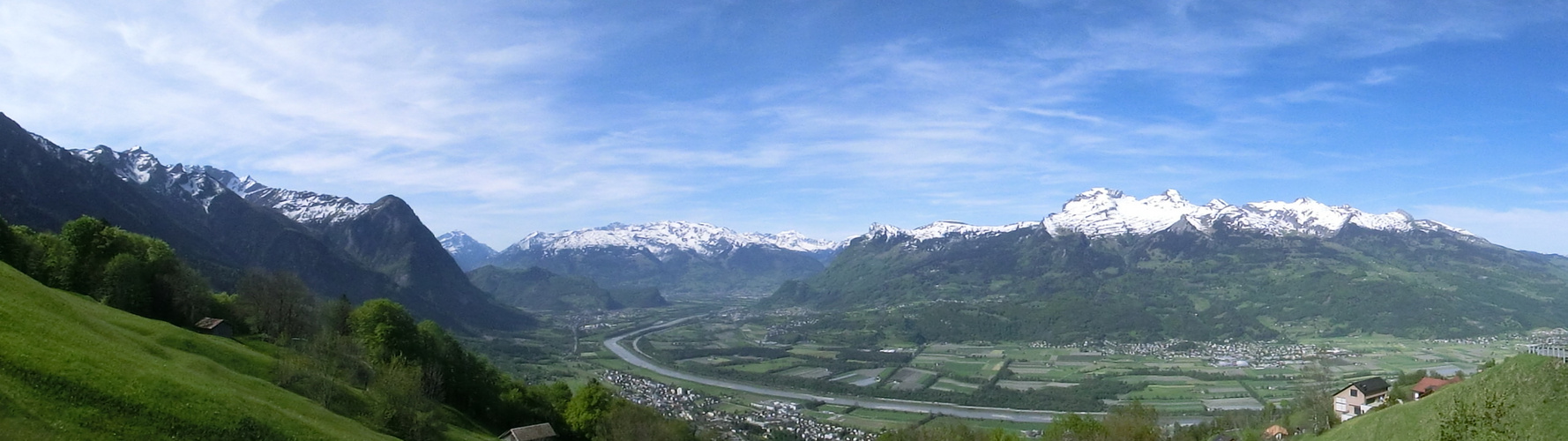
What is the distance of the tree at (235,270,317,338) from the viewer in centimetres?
5784

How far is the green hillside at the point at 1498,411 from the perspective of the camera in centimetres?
2344

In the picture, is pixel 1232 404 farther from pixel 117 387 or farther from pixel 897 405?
pixel 117 387

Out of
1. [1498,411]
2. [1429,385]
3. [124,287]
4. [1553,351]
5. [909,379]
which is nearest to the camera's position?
[1498,411]

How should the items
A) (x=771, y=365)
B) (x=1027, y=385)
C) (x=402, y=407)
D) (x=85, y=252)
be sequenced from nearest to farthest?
(x=402, y=407), (x=85, y=252), (x=1027, y=385), (x=771, y=365)

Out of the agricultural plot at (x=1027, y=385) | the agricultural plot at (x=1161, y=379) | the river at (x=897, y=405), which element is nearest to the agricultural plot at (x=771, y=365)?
the river at (x=897, y=405)

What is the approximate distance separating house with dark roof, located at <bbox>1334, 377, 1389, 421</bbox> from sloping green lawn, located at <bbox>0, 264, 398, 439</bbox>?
69.8m

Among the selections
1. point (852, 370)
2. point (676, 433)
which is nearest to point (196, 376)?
point (676, 433)

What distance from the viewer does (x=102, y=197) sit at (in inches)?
5659

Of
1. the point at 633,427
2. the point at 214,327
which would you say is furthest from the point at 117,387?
the point at 633,427

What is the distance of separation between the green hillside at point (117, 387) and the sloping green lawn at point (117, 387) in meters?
0.04

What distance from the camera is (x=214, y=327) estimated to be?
5066 centimetres

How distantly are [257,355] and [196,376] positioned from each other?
13.0 metres

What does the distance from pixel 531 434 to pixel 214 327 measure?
22621 millimetres

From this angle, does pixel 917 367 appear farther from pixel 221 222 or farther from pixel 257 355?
pixel 221 222
